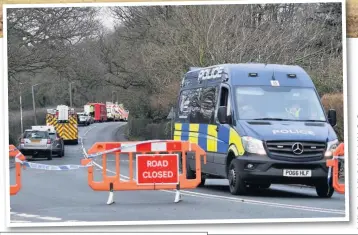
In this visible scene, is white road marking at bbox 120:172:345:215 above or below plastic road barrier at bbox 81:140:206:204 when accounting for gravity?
below

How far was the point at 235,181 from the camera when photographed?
18016 mm

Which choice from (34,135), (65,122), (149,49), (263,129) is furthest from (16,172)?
(149,49)

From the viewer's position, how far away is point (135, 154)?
16.9m

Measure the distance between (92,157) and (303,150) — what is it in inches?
133

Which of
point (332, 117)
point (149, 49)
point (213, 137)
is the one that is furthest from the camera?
point (149, 49)

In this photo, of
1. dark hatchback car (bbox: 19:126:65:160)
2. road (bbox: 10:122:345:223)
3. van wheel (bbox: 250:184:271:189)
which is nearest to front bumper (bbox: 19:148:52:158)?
dark hatchback car (bbox: 19:126:65:160)

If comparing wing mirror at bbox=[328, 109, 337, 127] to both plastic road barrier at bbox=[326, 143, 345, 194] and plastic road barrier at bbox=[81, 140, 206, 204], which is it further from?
plastic road barrier at bbox=[81, 140, 206, 204]

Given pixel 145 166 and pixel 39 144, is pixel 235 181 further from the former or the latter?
pixel 39 144

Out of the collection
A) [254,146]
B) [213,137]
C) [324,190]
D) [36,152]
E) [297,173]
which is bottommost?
[324,190]

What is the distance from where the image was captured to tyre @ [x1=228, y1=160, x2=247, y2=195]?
17.9 meters

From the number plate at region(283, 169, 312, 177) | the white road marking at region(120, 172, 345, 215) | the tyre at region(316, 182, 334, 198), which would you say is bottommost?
the white road marking at region(120, 172, 345, 215)

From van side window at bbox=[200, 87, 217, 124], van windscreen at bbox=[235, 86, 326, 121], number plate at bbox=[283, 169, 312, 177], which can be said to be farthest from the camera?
van side window at bbox=[200, 87, 217, 124]

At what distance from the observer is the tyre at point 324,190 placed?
703 inches

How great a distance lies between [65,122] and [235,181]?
3513 millimetres
